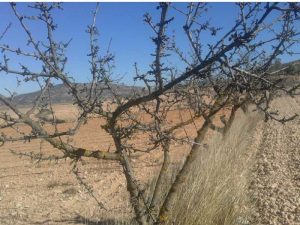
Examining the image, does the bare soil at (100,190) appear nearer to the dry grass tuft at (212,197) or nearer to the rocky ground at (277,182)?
the rocky ground at (277,182)

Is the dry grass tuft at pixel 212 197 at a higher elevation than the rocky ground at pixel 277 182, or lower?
higher

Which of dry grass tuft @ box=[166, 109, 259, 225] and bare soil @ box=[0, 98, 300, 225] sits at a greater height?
dry grass tuft @ box=[166, 109, 259, 225]

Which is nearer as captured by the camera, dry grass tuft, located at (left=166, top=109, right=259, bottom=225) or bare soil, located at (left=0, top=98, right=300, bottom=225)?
dry grass tuft, located at (left=166, top=109, right=259, bottom=225)

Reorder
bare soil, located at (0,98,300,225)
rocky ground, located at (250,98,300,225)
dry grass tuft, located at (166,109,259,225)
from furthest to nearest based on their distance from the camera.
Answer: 1. bare soil, located at (0,98,300,225)
2. rocky ground, located at (250,98,300,225)
3. dry grass tuft, located at (166,109,259,225)

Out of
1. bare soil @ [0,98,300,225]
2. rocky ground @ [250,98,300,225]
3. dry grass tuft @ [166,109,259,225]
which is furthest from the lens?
bare soil @ [0,98,300,225]

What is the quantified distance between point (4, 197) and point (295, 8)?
7206 mm

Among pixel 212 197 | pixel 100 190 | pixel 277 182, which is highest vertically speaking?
pixel 212 197

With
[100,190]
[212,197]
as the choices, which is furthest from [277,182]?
[212,197]

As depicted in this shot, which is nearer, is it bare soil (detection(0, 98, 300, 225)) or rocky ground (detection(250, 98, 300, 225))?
rocky ground (detection(250, 98, 300, 225))

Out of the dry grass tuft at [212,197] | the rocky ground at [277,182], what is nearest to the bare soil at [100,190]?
the rocky ground at [277,182]

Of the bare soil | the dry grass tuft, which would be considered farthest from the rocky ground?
the dry grass tuft

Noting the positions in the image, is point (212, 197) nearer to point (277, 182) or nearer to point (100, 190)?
point (277, 182)

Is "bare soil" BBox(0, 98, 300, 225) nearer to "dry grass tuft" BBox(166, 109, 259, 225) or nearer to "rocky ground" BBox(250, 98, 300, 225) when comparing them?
"rocky ground" BBox(250, 98, 300, 225)

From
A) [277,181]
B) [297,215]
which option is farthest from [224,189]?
[277,181]
